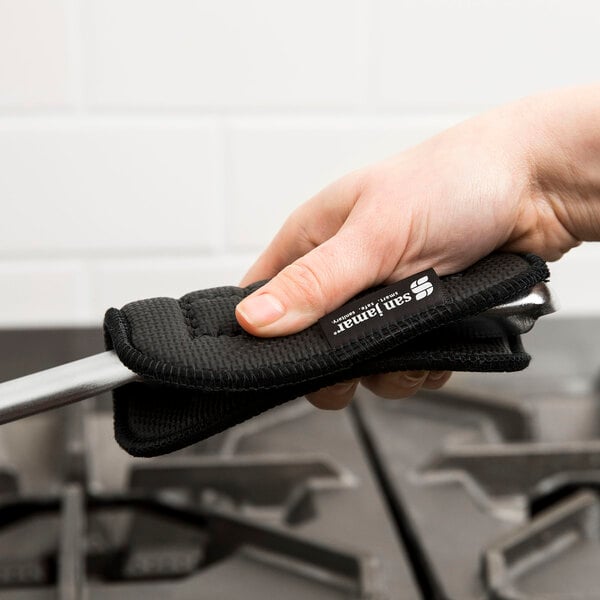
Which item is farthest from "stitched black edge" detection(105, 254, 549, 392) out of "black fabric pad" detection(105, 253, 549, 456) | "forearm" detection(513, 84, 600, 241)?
"forearm" detection(513, 84, 600, 241)

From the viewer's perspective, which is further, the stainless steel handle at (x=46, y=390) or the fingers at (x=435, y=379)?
the fingers at (x=435, y=379)

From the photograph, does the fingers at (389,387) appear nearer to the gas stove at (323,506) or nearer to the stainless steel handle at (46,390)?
the gas stove at (323,506)

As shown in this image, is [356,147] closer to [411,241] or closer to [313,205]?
[313,205]

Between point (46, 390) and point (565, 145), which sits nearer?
point (46, 390)

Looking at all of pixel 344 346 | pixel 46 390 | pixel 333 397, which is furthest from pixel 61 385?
pixel 333 397

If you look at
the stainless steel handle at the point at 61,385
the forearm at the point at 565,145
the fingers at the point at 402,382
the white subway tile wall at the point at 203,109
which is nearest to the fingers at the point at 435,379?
the fingers at the point at 402,382

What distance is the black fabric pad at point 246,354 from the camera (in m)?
0.37

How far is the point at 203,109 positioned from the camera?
0.89 m

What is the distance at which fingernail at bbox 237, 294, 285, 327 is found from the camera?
15.4 inches

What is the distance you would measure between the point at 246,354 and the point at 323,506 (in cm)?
27

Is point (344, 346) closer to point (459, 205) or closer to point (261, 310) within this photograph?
point (261, 310)

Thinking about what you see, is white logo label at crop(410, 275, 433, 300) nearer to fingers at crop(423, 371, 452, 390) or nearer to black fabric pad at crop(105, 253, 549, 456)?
black fabric pad at crop(105, 253, 549, 456)

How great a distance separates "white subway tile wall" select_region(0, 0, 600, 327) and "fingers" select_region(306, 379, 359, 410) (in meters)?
0.39

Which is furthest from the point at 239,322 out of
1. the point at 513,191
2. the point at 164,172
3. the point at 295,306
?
the point at 164,172
